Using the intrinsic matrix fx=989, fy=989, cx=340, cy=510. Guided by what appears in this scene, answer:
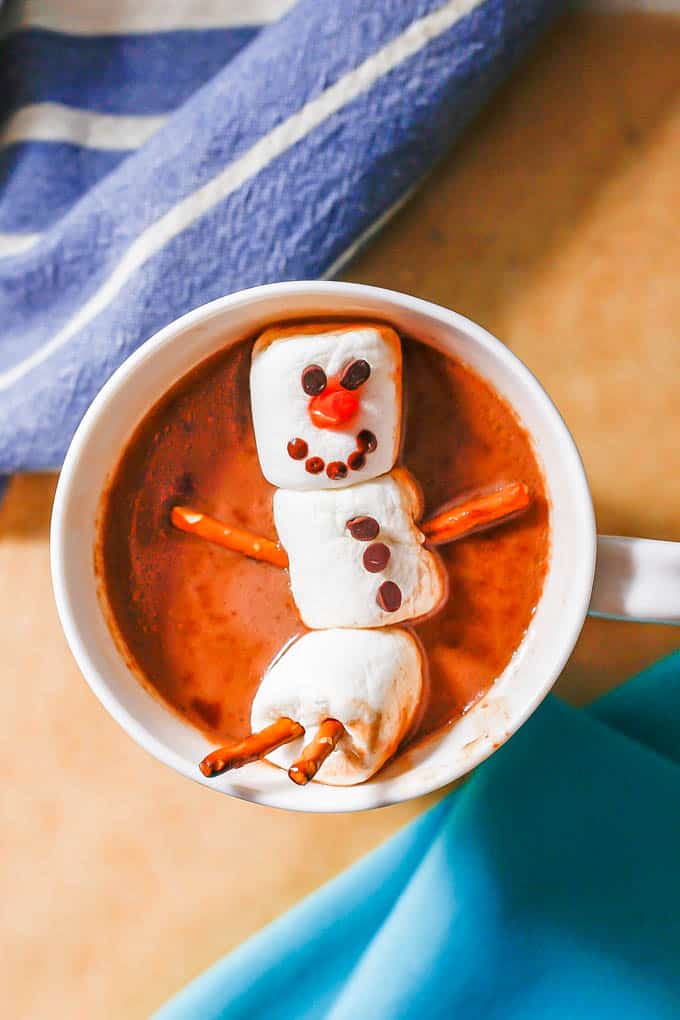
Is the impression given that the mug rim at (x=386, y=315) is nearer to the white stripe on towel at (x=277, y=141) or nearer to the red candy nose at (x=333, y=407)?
the red candy nose at (x=333, y=407)

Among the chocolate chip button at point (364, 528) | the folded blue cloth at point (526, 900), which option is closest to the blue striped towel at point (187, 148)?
the chocolate chip button at point (364, 528)

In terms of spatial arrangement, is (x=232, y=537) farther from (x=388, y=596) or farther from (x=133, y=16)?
(x=133, y=16)

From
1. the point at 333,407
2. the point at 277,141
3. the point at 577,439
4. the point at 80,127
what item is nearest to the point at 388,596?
the point at 333,407

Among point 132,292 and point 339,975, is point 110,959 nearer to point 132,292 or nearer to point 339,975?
point 339,975

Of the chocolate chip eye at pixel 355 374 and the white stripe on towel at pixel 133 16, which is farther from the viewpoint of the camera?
the white stripe on towel at pixel 133 16

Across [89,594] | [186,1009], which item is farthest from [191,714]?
[186,1009]

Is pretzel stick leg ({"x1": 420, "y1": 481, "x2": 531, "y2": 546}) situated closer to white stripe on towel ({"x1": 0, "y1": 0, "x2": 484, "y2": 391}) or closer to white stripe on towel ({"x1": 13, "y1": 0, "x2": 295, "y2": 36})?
white stripe on towel ({"x1": 0, "y1": 0, "x2": 484, "y2": 391})

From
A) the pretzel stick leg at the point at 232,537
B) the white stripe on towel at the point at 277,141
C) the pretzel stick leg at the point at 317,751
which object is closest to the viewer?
the pretzel stick leg at the point at 317,751
